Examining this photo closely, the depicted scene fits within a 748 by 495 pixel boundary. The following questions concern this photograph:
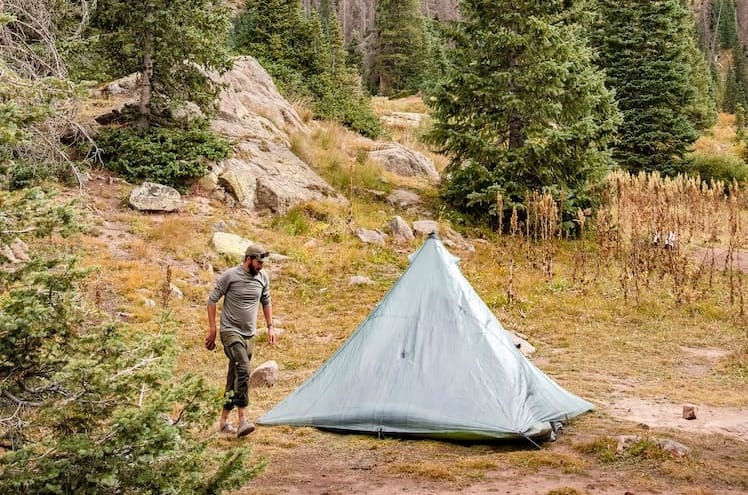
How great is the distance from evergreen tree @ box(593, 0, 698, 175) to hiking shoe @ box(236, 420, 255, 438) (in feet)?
65.6

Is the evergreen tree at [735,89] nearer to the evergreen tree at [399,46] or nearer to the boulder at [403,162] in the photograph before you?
the evergreen tree at [399,46]

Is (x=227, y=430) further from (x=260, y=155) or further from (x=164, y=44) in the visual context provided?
(x=260, y=155)

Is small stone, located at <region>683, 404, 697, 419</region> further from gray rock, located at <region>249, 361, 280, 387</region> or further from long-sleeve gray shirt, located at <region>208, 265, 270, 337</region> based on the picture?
gray rock, located at <region>249, 361, 280, 387</region>

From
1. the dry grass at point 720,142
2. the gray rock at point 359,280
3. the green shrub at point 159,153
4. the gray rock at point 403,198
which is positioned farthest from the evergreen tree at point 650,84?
the green shrub at point 159,153

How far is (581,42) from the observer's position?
15250mm

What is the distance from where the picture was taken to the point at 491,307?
11.2 meters

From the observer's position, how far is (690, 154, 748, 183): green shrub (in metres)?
25.2

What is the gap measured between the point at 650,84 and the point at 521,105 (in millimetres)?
10855

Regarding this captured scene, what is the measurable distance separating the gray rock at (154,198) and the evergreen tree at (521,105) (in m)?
6.02

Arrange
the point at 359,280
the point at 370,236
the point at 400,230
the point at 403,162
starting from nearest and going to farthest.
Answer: the point at 359,280 → the point at 370,236 → the point at 400,230 → the point at 403,162

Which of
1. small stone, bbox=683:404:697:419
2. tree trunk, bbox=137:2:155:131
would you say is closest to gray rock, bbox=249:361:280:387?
small stone, bbox=683:404:697:419

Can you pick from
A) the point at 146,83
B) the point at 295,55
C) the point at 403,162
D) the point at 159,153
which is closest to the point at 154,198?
the point at 159,153

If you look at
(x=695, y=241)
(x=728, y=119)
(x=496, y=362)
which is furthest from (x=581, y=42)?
(x=728, y=119)

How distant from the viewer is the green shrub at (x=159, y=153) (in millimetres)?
13766
